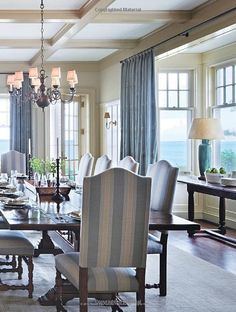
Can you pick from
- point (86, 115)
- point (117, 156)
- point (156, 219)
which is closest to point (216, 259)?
point (156, 219)

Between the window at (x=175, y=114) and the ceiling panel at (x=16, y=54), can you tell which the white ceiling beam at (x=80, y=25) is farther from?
the window at (x=175, y=114)

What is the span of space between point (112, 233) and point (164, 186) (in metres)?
1.26

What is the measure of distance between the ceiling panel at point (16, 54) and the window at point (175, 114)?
2.24m

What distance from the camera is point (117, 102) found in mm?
9594

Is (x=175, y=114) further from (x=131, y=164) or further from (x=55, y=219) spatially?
(x=55, y=219)

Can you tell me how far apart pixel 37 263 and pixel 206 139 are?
3.06m

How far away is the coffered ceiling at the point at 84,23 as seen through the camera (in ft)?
20.1

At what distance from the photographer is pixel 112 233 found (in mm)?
3246

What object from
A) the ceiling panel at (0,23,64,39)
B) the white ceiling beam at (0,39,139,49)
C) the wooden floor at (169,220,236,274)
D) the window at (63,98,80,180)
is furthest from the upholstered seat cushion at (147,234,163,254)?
the window at (63,98,80,180)

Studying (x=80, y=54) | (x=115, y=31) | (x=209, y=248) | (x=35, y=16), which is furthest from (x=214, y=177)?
(x=80, y=54)

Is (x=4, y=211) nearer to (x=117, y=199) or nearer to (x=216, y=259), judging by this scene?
(x=117, y=199)

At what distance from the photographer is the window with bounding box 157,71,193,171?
29.1 feet

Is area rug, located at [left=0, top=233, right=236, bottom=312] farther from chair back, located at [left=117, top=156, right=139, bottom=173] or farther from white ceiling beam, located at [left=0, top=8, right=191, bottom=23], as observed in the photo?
white ceiling beam, located at [left=0, top=8, right=191, bottom=23]

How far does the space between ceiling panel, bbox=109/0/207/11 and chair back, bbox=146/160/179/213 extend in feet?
7.37
